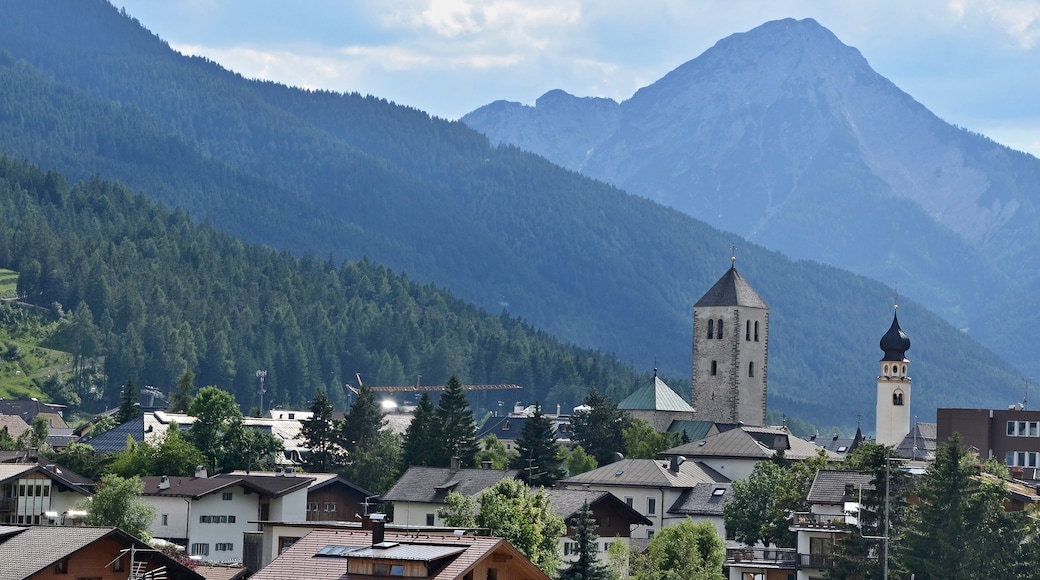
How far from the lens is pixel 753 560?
98812 mm

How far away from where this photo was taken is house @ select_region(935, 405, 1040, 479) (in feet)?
560

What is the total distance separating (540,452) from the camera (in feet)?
465

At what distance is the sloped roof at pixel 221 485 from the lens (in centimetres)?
12104

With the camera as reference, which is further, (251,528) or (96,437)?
(96,437)

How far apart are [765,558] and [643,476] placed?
107ft

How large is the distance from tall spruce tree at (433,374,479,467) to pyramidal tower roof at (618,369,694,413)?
3596 cm

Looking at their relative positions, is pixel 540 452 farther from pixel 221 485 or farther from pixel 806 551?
pixel 806 551

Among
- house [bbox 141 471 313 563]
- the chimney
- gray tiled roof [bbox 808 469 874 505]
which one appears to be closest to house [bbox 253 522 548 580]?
the chimney

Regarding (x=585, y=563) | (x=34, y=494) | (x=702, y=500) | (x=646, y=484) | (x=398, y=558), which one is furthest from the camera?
(x=646, y=484)

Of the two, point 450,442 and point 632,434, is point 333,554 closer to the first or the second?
point 450,442

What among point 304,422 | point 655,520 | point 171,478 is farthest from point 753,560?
point 304,422

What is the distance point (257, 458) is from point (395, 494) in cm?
2647

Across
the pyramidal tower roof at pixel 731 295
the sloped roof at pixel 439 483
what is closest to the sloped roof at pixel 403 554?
the sloped roof at pixel 439 483

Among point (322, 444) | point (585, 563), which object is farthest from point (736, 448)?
point (585, 563)
